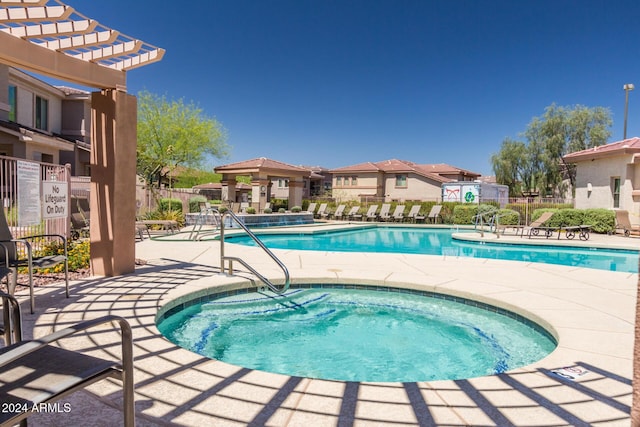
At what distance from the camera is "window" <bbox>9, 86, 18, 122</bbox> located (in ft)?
56.8

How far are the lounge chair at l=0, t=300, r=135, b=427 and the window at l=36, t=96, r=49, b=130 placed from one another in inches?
912

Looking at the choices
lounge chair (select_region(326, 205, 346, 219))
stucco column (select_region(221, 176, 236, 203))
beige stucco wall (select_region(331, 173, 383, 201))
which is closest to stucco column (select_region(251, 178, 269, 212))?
stucco column (select_region(221, 176, 236, 203))

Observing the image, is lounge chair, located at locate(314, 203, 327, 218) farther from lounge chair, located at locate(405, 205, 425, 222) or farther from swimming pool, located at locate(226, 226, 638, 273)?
swimming pool, located at locate(226, 226, 638, 273)

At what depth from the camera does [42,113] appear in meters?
20.2

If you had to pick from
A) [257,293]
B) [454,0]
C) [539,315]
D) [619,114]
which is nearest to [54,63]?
[257,293]

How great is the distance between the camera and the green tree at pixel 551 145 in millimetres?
32344

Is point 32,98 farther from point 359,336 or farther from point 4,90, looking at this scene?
point 359,336

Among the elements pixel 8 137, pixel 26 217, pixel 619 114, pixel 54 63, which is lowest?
pixel 26 217

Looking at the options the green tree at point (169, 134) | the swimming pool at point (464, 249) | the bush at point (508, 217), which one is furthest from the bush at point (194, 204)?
the bush at point (508, 217)

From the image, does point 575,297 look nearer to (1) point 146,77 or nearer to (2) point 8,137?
(2) point 8,137

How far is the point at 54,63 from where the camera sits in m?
4.87

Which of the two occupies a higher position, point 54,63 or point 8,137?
point 8,137

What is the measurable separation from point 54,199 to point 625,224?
19.0 metres

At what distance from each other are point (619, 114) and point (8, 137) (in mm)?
41110
